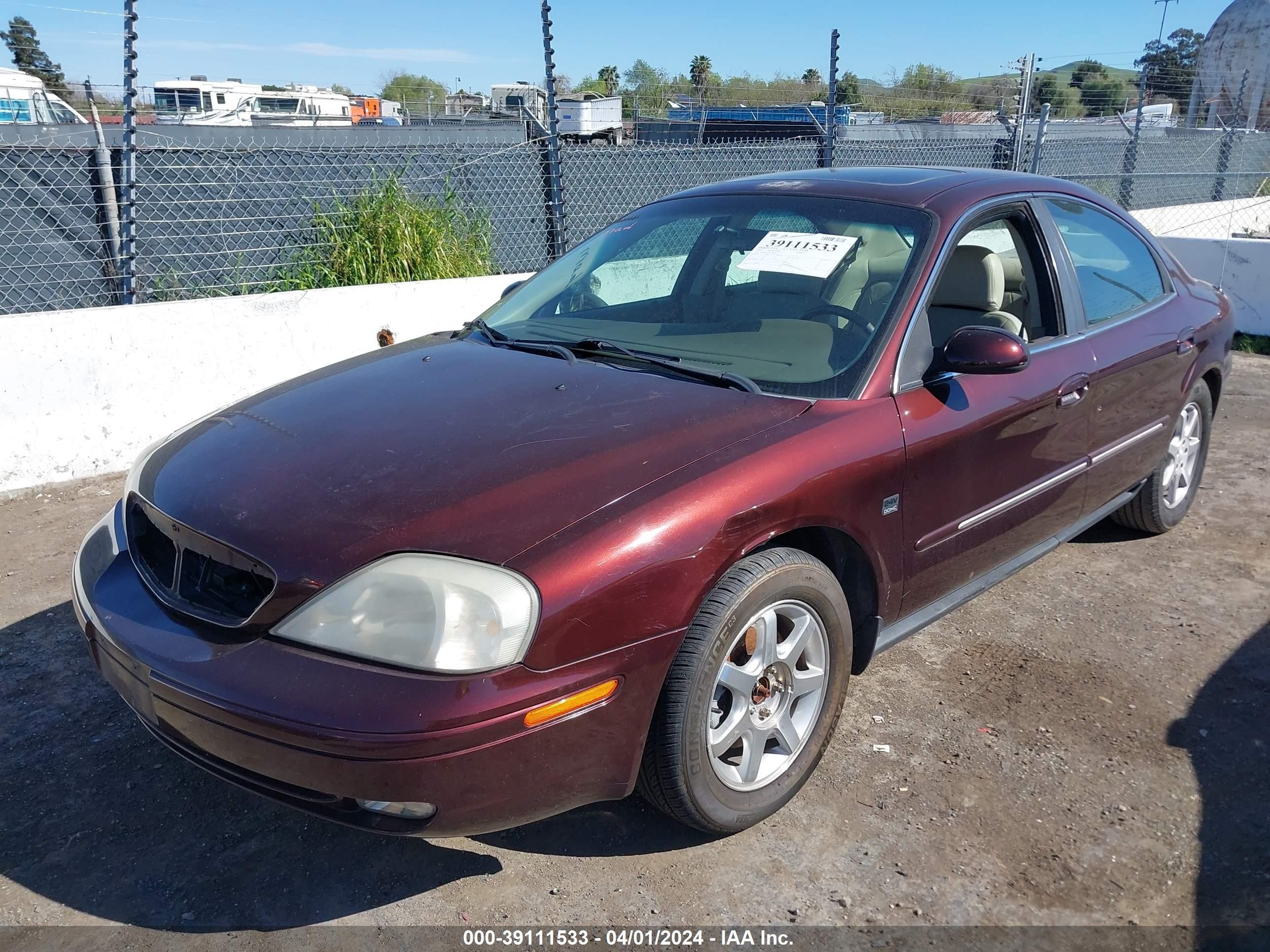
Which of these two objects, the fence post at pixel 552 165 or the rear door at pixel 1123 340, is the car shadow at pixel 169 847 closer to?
the rear door at pixel 1123 340

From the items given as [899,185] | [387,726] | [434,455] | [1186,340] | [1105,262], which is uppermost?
[899,185]

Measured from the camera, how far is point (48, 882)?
2459 mm

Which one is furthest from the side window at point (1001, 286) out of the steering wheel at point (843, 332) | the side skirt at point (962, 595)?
the side skirt at point (962, 595)

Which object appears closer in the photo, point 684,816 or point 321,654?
point 321,654

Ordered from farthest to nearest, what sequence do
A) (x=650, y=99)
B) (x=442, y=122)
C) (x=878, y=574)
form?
(x=442, y=122) → (x=650, y=99) → (x=878, y=574)

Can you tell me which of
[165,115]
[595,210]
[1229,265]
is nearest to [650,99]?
[595,210]

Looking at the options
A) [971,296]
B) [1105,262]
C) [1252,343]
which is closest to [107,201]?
[971,296]

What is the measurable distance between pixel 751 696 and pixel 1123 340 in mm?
2236

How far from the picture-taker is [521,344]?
3.28 meters

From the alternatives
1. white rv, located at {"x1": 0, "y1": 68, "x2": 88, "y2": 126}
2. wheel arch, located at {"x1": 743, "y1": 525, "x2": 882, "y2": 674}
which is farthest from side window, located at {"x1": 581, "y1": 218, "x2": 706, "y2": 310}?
white rv, located at {"x1": 0, "y1": 68, "x2": 88, "y2": 126}

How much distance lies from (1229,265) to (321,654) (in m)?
9.49

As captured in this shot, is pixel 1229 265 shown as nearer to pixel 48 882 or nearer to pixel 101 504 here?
pixel 101 504

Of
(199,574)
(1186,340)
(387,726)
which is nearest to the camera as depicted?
(387,726)

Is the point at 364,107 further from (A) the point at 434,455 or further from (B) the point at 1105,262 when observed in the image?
(A) the point at 434,455
